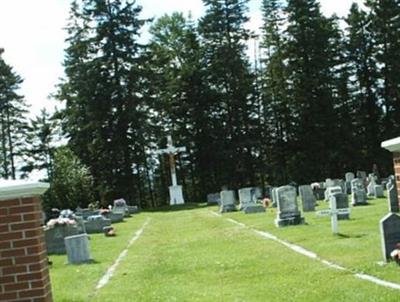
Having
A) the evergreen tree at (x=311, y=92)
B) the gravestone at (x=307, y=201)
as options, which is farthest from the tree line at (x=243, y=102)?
the gravestone at (x=307, y=201)

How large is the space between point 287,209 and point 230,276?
1002 cm

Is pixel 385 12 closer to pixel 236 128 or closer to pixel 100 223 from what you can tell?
pixel 236 128

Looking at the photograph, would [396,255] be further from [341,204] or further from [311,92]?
[311,92]

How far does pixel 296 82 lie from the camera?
61.2 metres

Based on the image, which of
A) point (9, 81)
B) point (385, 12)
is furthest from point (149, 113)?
point (385, 12)

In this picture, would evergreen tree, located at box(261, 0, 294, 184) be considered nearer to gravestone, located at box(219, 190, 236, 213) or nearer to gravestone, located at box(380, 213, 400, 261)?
gravestone, located at box(219, 190, 236, 213)

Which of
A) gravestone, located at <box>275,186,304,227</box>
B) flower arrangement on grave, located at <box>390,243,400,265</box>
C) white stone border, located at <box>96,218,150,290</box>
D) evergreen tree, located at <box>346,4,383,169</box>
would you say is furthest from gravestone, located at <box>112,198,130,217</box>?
flower arrangement on grave, located at <box>390,243,400,265</box>

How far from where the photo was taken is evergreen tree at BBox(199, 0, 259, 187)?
61.4 m

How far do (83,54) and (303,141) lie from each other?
20.3 m

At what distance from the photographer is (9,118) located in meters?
65.7

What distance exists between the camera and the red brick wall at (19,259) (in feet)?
22.1

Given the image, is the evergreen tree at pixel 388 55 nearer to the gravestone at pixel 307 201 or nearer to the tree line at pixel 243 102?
the tree line at pixel 243 102

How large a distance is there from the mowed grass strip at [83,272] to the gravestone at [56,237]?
96 cm

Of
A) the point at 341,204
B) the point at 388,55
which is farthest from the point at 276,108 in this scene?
the point at 341,204
